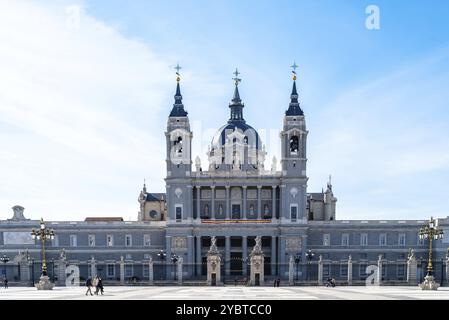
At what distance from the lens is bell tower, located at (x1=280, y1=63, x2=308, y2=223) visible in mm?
80812

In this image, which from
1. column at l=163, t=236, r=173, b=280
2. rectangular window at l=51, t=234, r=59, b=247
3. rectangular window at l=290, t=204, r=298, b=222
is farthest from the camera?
rectangular window at l=51, t=234, r=59, b=247

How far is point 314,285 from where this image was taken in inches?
2405

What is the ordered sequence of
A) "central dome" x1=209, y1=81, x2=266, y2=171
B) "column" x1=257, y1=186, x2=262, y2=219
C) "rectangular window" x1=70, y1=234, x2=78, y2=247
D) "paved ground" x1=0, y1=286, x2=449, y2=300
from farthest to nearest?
"central dome" x1=209, y1=81, x2=266, y2=171 < "column" x1=257, y1=186, x2=262, y2=219 < "rectangular window" x1=70, y1=234, x2=78, y2=247 < "paved ground" x1=0, y1=286, x2=449, y2=300

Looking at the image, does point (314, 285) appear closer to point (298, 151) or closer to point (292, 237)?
point (292, 237)

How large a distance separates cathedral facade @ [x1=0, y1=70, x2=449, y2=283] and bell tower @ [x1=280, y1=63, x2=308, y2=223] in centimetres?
17

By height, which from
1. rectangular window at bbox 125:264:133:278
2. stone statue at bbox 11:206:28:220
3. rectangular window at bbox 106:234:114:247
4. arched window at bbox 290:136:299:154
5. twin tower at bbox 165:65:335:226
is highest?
arched window at bbox 290:136:299:154

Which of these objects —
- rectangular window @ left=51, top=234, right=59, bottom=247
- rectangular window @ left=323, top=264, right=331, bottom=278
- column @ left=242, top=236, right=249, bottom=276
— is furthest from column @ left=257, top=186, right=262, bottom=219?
rectangular window @ left=51, top=234, right=59, bottom=247

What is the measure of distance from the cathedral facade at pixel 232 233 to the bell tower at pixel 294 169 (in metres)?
0.17

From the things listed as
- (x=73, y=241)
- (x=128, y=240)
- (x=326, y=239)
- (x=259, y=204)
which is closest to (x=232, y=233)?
(x=259, y=204)

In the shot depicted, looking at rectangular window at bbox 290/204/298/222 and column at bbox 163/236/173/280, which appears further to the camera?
rectangular window at bbox 290/204/298/222

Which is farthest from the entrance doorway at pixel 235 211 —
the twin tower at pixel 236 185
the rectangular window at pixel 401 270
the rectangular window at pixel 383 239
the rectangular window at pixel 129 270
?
the rectangular window at pixel 401 270

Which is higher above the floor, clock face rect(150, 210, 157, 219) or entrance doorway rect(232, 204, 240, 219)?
entrance doorway rect(232, 204, 240, 219)

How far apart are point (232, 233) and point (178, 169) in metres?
14.1

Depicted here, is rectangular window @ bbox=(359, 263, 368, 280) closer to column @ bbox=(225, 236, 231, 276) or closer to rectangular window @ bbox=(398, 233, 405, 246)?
rectangular window @ bbox=(398, 233, 405, 246)
